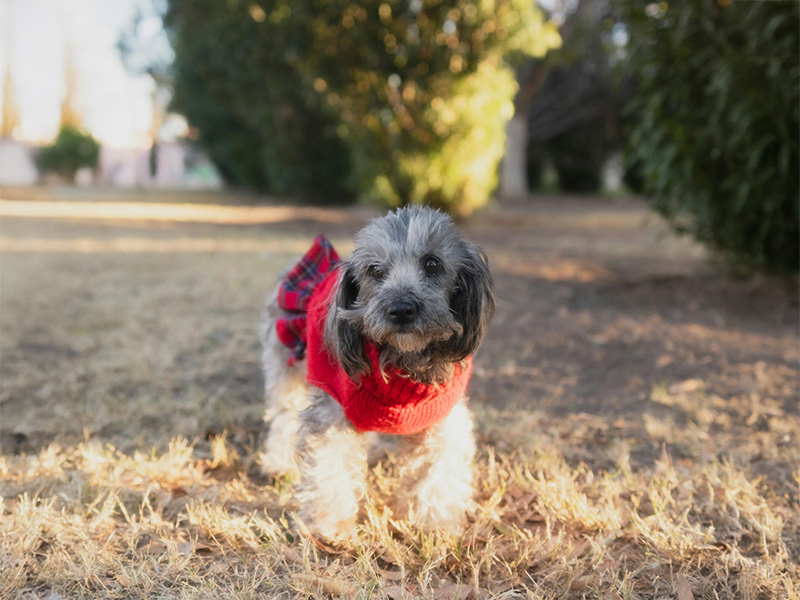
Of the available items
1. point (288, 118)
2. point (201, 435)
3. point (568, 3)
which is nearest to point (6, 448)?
point (201, 435)

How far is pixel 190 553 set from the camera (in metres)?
2.70

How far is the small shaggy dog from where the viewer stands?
2604mm

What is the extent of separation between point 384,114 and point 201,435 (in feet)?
33.5

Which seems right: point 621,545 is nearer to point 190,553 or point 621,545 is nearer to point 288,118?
point 190,553

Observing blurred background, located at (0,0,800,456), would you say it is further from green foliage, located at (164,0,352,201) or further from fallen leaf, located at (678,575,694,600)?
fallen leaf, located at (678,575,694,600)

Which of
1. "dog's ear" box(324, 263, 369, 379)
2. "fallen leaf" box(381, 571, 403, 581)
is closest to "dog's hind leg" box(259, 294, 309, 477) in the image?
"dog's ear" box(324, 263, 369, 379)

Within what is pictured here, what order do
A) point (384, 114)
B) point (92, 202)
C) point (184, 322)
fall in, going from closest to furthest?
point (184, 322)
point (384, 114)
point (92, 202)

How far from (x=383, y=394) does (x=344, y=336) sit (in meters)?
0.29

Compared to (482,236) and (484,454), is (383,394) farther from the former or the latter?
(482,236)

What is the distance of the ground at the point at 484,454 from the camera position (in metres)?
2.61

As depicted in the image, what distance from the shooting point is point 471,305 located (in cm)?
270

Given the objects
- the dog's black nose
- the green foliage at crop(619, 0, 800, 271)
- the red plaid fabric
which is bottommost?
the red plaid fabric

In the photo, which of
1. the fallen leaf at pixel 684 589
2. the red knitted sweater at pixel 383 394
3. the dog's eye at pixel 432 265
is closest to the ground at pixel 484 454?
the fallen leaf at pixel 684 589

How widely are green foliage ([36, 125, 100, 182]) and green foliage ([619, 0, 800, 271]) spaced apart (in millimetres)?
36609
